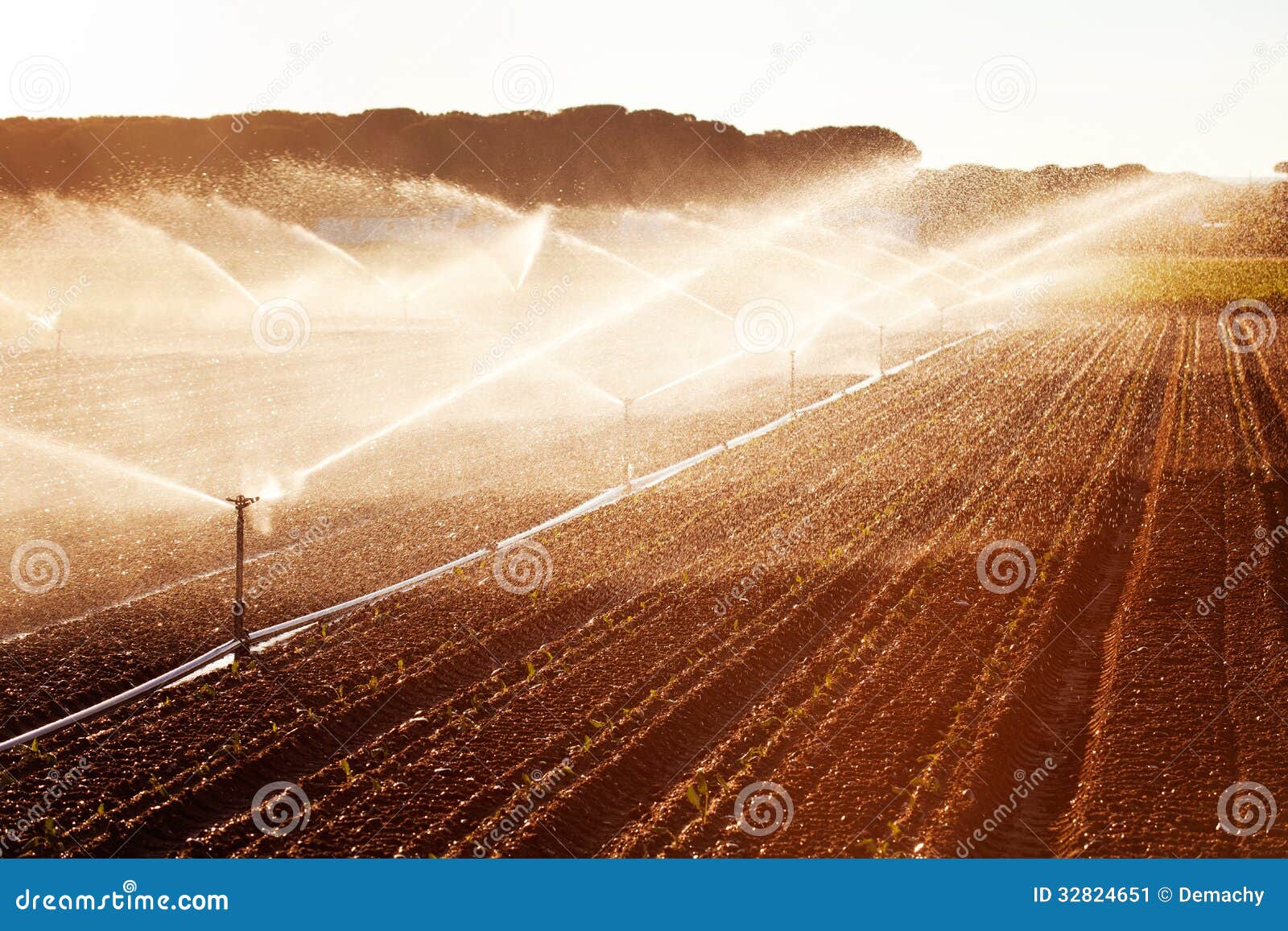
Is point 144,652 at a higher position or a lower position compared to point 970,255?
lower

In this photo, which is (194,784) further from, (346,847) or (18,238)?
(18,238)

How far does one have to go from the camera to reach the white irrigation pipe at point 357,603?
10195mm


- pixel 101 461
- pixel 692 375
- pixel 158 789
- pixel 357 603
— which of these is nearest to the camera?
pixel 158 789

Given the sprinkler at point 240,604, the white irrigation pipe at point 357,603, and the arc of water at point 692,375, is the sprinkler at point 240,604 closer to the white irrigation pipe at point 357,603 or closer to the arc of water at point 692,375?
the white irrigation pipe at point 357,603

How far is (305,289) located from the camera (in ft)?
189

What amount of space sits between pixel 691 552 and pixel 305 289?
46416 millimetres

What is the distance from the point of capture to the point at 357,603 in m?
13.4

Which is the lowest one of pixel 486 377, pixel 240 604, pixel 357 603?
pixel 357 603

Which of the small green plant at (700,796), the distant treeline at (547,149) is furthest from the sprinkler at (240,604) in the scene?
the distant treeline at (547,149)

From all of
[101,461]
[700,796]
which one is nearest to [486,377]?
[101,461]

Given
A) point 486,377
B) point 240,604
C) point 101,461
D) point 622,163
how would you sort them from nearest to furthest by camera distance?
point 240,604, point 101,461, point 486,377, point 622,163

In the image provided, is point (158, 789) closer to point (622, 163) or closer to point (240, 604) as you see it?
point (240, 604)

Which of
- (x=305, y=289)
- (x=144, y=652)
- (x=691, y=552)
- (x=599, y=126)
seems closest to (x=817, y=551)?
(x=691, y=552)

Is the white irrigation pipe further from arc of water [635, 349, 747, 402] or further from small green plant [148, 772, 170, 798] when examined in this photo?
arc of water [635, 349, 747, 402]
